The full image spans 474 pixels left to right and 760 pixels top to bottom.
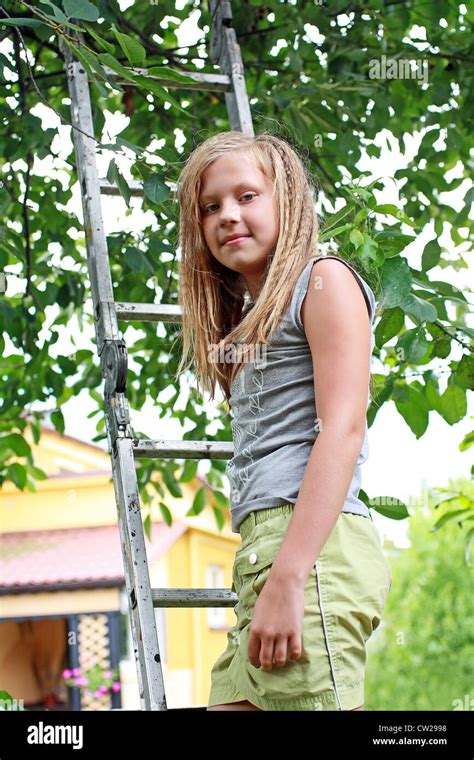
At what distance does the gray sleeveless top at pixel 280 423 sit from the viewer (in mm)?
1506

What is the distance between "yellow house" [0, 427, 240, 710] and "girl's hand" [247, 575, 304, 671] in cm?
Result: 1108

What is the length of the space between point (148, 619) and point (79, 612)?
1158cm

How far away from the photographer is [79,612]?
13.0 meters

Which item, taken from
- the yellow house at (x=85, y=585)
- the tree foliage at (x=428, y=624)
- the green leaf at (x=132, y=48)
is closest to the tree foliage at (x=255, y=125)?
the green leaf at (x=132, y=48)

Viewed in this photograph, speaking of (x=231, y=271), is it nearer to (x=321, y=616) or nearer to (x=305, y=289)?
(x=305, y=289)

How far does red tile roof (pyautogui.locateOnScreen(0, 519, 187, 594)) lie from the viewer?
13.0 metres

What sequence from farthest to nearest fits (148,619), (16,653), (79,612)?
(16,653) → (79,612) → (148,619)

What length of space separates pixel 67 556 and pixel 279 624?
42.4 ft

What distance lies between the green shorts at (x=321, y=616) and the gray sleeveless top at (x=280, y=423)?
1.2 inches

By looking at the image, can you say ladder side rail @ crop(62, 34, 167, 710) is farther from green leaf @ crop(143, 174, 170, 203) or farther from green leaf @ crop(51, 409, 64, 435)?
green leaf @ crop(51, 409, 64, 435)

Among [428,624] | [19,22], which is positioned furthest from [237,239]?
[428,624]

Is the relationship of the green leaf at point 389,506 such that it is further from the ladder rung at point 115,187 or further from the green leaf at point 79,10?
the green leaf at point 79,10
